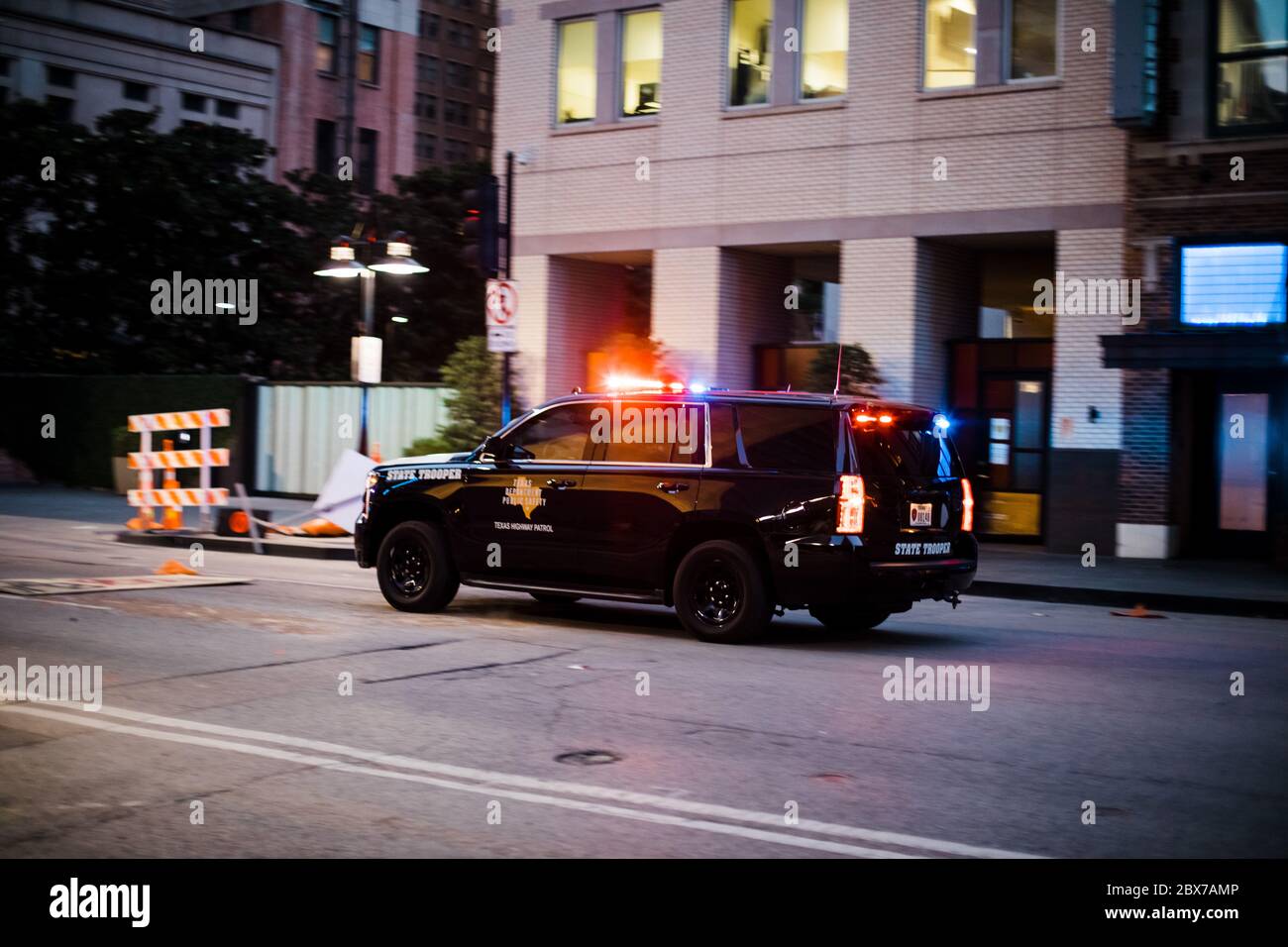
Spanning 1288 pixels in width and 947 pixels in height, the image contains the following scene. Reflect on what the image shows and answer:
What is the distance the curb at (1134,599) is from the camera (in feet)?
48.7

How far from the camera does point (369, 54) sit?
263 feet

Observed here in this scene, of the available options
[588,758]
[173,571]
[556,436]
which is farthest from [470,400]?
[588,758]

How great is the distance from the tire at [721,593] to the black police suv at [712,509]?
1cm

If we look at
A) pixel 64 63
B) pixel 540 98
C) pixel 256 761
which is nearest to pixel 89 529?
pixel 540 98

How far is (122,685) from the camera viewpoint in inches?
346

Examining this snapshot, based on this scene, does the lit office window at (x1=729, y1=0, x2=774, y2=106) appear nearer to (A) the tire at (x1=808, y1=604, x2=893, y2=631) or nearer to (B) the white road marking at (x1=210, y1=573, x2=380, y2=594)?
(B) the white road marking at (x1=210, y1=573, x2=380, y2=594)

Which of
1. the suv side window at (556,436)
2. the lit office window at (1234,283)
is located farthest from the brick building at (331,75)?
the suv side window at (556,436)

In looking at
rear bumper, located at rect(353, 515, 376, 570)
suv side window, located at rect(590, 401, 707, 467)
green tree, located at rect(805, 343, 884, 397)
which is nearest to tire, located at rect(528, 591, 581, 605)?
suv side window, located at rect(590, 401, 707, 467)

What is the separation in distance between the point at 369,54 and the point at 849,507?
75152 millimetres

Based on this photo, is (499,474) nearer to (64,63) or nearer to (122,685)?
(122,685)

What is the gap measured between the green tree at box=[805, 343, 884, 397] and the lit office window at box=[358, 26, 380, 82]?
62581 mm
